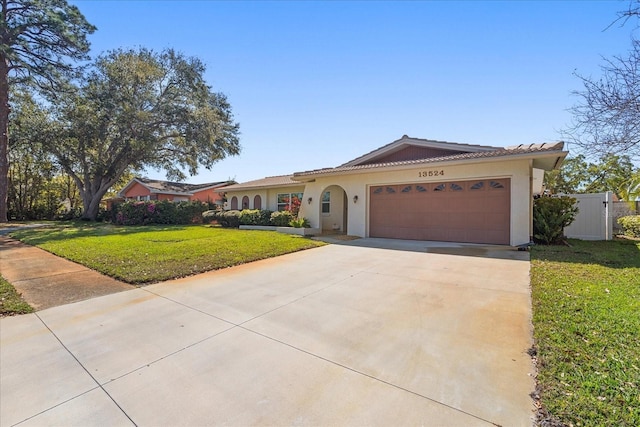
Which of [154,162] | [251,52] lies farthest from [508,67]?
[154,162]

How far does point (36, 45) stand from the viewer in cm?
1884

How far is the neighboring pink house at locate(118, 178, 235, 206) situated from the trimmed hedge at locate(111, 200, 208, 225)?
22.8 feet

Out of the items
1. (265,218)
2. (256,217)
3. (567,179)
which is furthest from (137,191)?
(567,179)

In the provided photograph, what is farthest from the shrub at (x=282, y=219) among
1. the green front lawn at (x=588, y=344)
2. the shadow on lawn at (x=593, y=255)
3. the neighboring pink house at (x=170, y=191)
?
the neighboring pink house at (x=170, y=191)

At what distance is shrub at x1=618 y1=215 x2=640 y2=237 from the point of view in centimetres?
1300

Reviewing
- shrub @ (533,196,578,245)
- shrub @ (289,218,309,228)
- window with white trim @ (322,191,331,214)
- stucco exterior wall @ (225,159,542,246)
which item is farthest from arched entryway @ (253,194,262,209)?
shrub @ (533,196,578,245)

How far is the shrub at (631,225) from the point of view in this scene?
42.7ft

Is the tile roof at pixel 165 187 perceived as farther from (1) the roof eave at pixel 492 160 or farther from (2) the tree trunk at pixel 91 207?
(1) the roof eave at pixel 492 160

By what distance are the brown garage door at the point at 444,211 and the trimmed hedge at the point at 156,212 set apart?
1430cm

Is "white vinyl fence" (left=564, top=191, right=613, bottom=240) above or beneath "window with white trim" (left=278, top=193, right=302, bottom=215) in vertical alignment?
beneath

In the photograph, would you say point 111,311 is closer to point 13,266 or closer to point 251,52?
point 13,266

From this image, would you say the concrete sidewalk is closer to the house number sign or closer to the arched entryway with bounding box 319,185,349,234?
the house number sign

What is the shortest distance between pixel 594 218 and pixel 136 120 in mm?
26464

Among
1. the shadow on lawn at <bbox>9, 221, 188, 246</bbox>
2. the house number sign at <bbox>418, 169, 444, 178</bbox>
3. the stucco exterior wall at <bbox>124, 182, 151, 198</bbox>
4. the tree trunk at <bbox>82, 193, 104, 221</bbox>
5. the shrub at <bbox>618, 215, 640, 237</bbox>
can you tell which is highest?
the stucco exterior wall at <bbox>124, 182, 151, 198</bbox>
